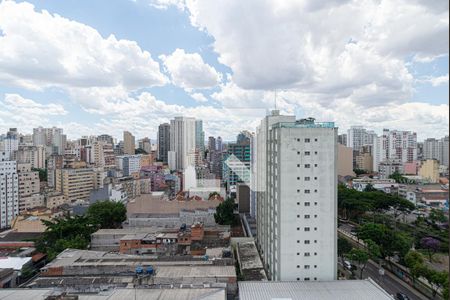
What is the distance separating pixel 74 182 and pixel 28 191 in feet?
11.2

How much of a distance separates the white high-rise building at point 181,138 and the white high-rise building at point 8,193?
2124 cm

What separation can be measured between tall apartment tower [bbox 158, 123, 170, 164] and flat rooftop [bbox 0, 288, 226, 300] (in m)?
36.6

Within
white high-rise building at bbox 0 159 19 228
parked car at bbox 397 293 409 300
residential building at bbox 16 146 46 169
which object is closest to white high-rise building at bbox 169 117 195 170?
residential building at bbox 16 146 46 169

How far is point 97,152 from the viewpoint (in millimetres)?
35750

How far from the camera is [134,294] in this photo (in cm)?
740

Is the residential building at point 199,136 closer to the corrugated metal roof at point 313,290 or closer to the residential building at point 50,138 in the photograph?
the residential building at point 50,138

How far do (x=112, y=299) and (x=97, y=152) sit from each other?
3107 cm

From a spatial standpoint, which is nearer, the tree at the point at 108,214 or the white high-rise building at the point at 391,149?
the tree at the point at 108,214

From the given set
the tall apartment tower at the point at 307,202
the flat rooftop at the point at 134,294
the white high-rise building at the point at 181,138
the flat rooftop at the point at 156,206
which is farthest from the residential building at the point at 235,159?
the flat rooftop at the point at 134,294

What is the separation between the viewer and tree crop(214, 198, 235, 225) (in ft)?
54.6

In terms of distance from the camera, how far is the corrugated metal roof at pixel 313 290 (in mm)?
7492

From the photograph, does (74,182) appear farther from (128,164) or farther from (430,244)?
(430,244)

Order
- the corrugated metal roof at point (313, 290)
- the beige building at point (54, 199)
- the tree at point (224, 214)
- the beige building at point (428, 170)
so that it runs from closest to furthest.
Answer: the corrugated metal roof at point (313, 290) → the tree at point (224, 214) → the beige building at point (54, 199) → the beige building at point (428, 170)

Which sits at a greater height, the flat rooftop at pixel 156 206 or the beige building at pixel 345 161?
the beige building at pixel 345 161
